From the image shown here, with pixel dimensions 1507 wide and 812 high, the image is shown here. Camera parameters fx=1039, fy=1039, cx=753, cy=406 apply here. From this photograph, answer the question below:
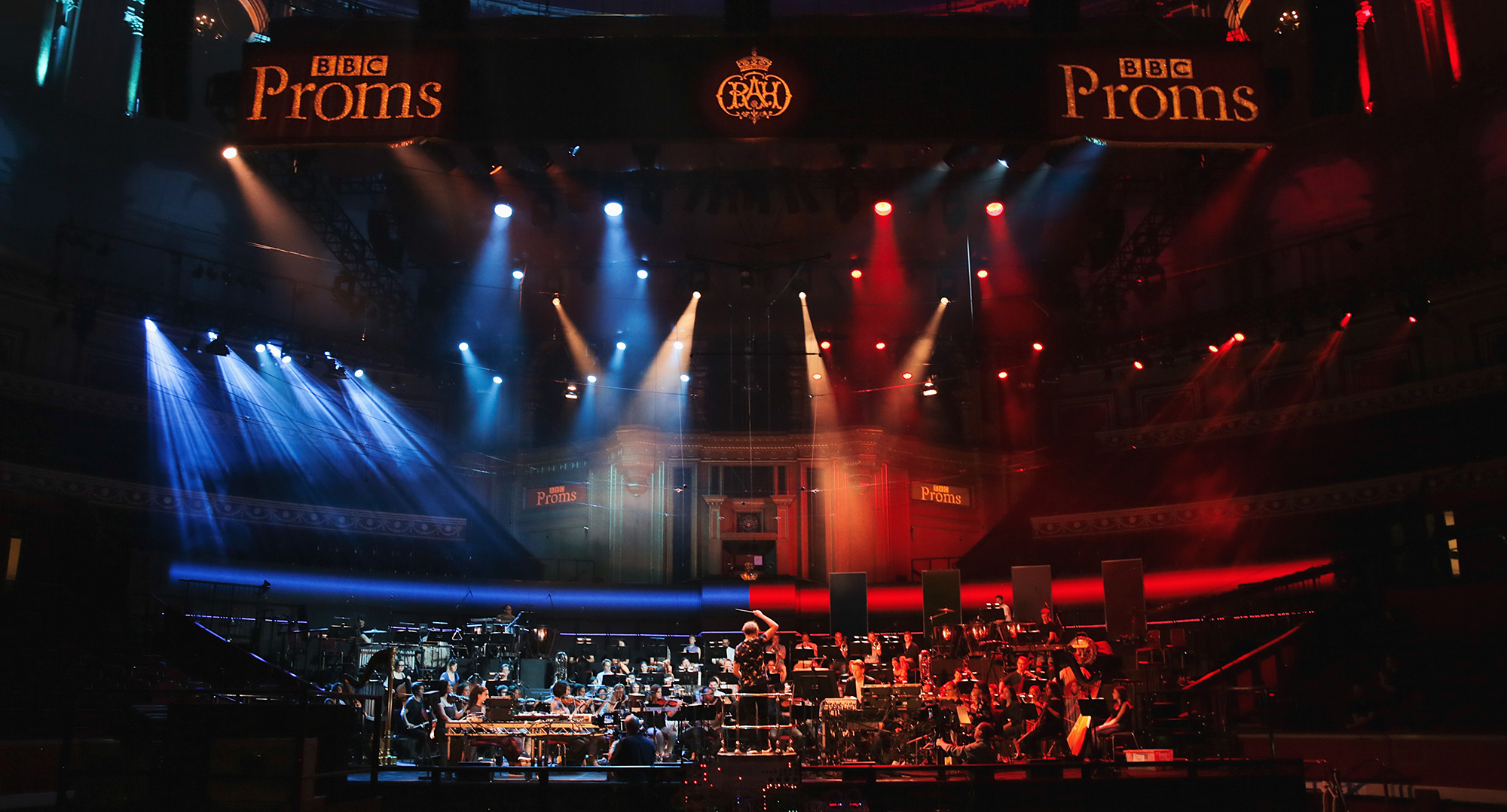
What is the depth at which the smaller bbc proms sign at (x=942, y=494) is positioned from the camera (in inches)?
867

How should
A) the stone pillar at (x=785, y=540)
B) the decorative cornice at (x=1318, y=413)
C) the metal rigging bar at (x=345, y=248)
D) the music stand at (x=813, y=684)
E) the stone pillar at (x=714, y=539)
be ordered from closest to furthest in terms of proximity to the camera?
the music stand at (x=813, y=684) < the metal rigging bar at (x=345, y=248) < the decorative cornice at (x=1318, y=413) < the stone pillar at (x=714, y=539) < the stone pillar at (x=785, y=540)

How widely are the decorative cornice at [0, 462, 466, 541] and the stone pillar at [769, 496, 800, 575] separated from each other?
6.49m

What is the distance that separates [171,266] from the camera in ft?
61.5

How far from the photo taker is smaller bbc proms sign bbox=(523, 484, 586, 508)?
2189 centimetres

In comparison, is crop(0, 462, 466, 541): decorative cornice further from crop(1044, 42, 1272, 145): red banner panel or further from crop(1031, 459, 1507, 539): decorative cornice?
crop(1044, 42, 1272, 145): red banner panel

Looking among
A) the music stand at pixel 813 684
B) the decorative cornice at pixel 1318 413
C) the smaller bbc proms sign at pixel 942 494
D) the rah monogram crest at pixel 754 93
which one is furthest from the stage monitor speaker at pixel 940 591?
the rah monogram crest at pixel 754 93

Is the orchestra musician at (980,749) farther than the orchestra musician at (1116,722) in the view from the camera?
No

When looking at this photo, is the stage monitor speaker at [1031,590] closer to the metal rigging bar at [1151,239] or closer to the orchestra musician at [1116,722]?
the metal rigging bar at [1151,239]

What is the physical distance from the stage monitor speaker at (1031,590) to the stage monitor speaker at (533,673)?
7.64m

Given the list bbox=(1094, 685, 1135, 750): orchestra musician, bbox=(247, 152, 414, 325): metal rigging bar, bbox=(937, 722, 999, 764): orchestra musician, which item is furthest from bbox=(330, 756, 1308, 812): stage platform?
bbox=(247, 152, 414, 325): metal rigging bar

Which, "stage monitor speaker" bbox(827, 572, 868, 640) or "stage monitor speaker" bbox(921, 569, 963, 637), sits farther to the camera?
"stage monitor speaker" bbox(827, 572, 868, 640)

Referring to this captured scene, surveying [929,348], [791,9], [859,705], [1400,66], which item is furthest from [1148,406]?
[859,705]

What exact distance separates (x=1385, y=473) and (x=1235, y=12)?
8.53 m

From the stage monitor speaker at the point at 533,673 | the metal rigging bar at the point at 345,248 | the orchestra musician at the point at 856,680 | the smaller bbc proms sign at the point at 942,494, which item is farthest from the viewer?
the smaller bbc proms sign at the point at 942,494
